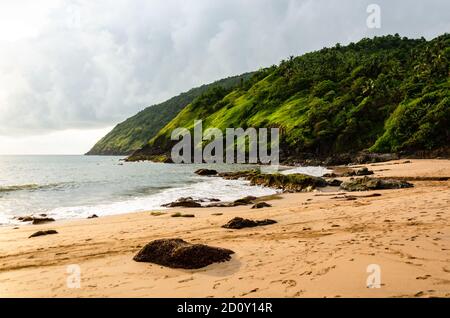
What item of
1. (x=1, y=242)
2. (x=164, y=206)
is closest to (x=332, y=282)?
(x=1, y=242)

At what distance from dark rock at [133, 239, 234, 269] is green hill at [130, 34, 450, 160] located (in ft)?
A: 223

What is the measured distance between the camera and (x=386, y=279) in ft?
24.9

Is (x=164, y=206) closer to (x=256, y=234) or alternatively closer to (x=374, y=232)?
(x=256, y=234)

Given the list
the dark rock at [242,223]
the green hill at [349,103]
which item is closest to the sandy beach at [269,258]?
the dark rock at [242,223]

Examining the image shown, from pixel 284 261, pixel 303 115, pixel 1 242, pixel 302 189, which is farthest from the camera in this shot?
pixel 303 115

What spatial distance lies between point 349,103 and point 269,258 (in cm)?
9588

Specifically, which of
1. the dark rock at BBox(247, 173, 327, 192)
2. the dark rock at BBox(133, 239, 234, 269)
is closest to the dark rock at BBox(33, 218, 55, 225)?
the dark rock at BBox(133, 239, 234, 269)

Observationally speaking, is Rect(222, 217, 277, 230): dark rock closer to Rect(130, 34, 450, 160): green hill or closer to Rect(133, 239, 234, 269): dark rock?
Rect(133, 239, 234, 269): dark rock

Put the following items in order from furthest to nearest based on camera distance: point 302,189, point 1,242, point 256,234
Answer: point 302,189 < point 1,242 < point 256,234

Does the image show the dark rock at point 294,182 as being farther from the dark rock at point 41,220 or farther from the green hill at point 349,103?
the green hill at point 349,103

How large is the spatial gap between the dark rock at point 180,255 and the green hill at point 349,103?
6804 centimetres

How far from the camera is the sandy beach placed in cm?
768
